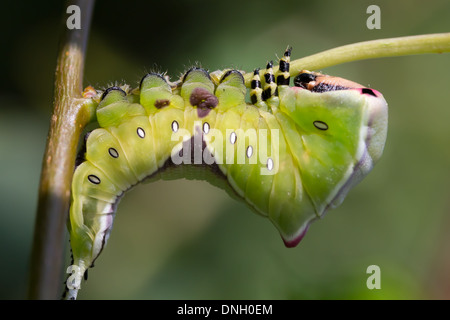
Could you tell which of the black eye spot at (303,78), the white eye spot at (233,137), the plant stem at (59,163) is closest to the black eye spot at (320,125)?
the black eye spot at (303,78)

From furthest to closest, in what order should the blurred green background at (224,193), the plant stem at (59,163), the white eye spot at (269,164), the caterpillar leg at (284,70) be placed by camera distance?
the blurred green background at (224,193) → the white eye spot at (269,164) → the caterpillar leg at (284,70) → the plant stem at (59,163)

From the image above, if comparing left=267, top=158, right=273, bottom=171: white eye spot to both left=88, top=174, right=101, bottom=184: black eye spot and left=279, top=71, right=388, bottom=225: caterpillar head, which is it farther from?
left=88, top=174, right=101, bottom=184: black eye spot

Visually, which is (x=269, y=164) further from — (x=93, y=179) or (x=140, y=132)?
(x=93, y=179)

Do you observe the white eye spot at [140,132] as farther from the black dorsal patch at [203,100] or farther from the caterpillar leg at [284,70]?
the caterpillar leg at [284,70]

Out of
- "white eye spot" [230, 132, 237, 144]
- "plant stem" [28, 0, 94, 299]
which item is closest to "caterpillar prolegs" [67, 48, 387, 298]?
"white eye spot" [230, 132, 237, 144]
